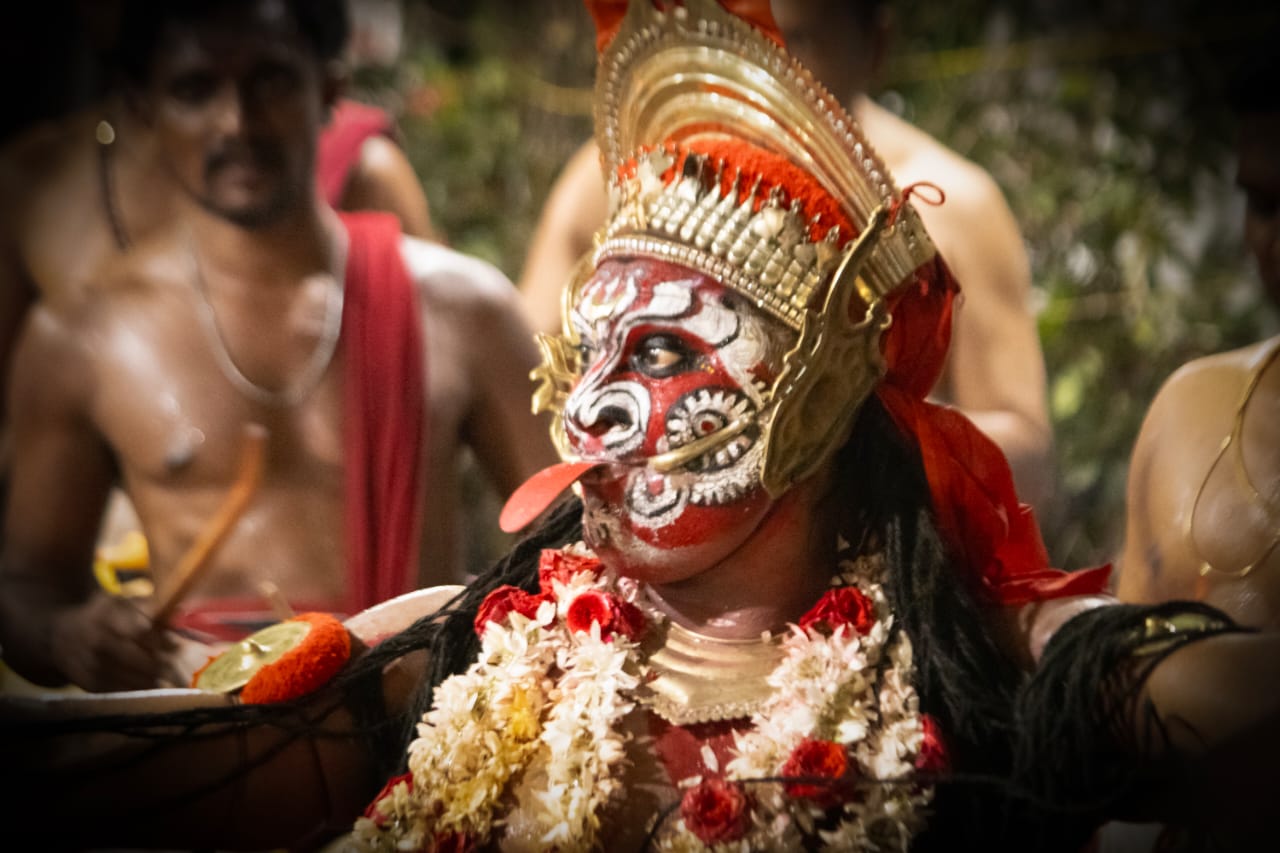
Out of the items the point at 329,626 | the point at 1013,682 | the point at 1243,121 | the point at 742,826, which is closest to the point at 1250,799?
the point at 1013,682

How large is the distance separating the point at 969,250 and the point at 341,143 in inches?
35.0

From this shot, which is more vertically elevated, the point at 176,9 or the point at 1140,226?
the point at 176,9

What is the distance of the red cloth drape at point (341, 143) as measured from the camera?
6.73 ft

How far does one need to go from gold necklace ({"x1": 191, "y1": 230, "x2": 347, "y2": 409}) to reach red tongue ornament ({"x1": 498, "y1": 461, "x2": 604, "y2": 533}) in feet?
1.94

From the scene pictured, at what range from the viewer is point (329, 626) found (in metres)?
1.56

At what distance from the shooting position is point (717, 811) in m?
1.40

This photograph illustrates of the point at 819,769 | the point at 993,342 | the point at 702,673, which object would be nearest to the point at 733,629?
the point at 702,673

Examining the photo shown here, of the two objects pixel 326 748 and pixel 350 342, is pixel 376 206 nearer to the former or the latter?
pixel 350 342

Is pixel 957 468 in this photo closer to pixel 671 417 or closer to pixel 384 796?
pixel 671 417

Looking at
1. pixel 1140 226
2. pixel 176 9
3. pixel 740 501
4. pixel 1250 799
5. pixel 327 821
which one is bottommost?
pixel 327 821

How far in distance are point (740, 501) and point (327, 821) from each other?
57 centimetres

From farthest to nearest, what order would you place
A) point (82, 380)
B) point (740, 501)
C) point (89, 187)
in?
point (89, 187)
point (82, 380)
point (740, 501)

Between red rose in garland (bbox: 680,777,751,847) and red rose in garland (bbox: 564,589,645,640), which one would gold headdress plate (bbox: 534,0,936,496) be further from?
red rose in garland (bbox: 680,777,751,847)

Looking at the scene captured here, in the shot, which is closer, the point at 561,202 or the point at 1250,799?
the point at 1250,799
